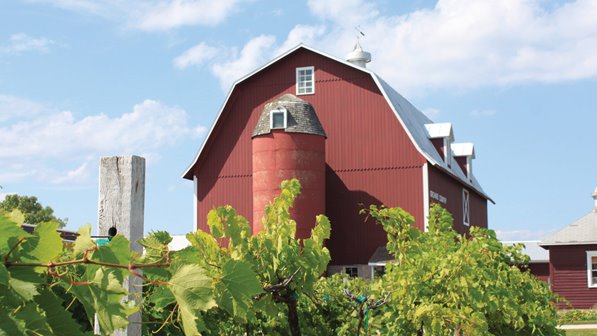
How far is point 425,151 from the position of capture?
24500mm

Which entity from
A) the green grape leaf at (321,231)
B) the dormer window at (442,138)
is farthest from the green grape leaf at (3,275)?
the dormer window at (442,138)

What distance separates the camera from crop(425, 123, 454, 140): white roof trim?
27906 millimetres

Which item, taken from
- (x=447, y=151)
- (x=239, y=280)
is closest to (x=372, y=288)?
(x=239, y=280)

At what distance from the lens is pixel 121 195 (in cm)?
402

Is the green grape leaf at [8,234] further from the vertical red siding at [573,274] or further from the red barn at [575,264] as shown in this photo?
the vertical red siding at [573,274]

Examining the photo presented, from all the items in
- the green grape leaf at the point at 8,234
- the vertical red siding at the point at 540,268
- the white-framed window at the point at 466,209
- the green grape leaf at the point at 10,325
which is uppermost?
the white-framed window at the point at 466,209

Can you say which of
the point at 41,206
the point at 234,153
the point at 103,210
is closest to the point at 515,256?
the point at 103,210

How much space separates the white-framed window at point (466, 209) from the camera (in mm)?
30191

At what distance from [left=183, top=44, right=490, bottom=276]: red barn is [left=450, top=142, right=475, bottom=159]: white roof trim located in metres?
5.36

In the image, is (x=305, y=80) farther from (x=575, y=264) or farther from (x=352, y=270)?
(x=575, y=264)

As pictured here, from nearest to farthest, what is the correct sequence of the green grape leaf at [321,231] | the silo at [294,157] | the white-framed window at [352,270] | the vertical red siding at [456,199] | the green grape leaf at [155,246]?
the green grape leaf at [155,246]
the green grape leaf at [321,231]
the silo at [294,157]
the white-framed window at [352,270]
the vertical red siding at [456,199]

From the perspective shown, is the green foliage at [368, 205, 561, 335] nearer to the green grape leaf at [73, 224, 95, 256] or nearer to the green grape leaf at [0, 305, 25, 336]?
the green grape leaf at [73, 224, 95, 256]

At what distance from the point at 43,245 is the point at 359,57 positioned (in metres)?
28.1

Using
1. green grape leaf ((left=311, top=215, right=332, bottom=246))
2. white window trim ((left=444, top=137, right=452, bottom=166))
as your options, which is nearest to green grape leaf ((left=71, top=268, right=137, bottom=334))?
green grape leaf ((left=311, top=215, right=332, bottom=246))
